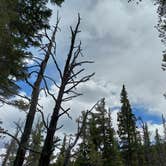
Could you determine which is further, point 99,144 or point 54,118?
point 99,144

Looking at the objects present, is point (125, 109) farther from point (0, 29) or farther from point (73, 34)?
point (73, 34)

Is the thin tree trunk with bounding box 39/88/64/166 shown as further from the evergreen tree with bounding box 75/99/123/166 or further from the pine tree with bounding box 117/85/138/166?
the pine tree with bounding box 117/85/138/166

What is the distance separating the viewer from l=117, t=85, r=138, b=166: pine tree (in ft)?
114

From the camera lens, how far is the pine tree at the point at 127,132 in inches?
1364

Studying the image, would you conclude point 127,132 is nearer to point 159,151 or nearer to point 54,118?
point 159,151

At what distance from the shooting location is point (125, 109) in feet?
128

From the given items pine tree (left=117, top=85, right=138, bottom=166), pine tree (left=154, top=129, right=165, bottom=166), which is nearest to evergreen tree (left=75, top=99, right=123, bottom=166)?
pine tree (left=117, top=85, right=138, bottom=166)

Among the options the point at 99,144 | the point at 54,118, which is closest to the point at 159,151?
the point at 99,144

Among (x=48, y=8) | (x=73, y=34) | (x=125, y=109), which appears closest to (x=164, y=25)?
(x=48, y=8)

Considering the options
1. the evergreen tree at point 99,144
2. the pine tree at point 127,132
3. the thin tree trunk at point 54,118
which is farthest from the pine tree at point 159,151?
the thin tree trunk at point 54,118

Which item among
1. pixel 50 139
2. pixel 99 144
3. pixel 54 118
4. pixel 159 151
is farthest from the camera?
pixel 159 151

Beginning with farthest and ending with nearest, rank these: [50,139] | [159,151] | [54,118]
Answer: [159,151], [54,118], [50,139]

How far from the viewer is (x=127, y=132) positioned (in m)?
36.5

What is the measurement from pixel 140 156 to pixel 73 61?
36.5m
